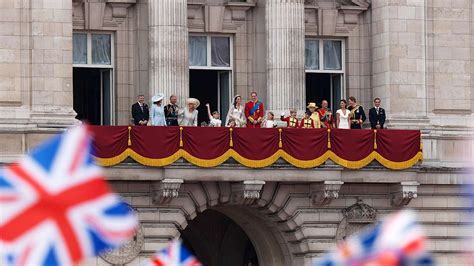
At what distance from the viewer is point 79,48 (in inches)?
2211

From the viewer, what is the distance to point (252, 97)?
55594 millimetres

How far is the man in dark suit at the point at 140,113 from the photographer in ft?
178

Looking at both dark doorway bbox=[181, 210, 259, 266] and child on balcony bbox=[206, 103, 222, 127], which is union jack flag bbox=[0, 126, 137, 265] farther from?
dark doorway bbox=[181, 210, 259, 266]

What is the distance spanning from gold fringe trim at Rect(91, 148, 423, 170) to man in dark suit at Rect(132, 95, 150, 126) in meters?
1.84

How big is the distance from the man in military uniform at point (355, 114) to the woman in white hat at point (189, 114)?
571cm

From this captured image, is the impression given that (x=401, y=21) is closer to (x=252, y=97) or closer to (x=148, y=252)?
(x=252, y=97)

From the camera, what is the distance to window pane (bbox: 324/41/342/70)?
59875 millimetres

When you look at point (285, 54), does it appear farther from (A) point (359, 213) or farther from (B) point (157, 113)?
(A) point (359, 213)

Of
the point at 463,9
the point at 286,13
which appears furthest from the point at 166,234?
the point at 463,9

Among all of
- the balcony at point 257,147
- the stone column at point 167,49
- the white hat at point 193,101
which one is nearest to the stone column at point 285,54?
the balcony at point 257,147

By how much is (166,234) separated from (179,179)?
2204 millimetres

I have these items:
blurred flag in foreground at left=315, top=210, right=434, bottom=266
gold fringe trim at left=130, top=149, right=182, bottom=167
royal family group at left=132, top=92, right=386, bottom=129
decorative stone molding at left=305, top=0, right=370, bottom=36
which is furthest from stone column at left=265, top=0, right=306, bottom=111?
blurred flag in foreground at left=315, top=210, right=434, bottom=266

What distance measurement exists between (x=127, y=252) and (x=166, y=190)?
8.07 ft

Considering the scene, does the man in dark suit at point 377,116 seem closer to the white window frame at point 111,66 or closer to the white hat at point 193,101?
the white hat at point 193,101
